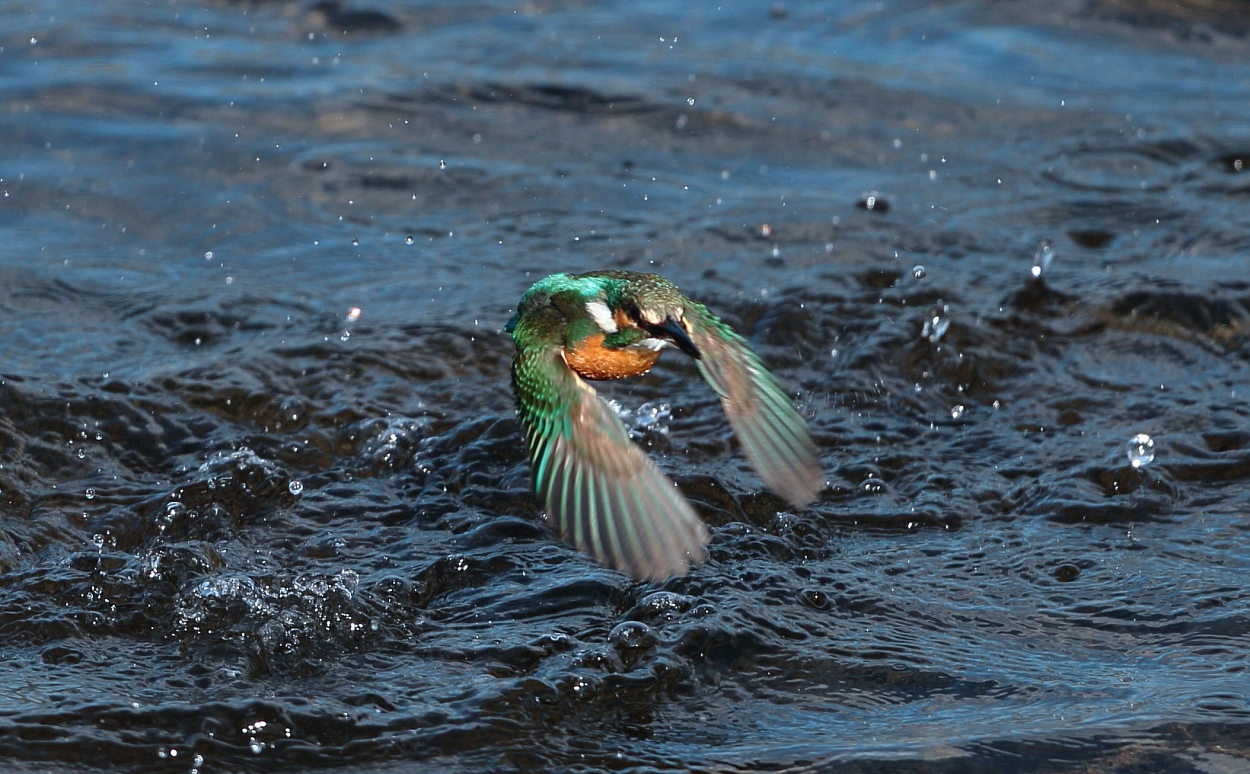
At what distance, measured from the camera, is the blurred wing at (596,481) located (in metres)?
3.23

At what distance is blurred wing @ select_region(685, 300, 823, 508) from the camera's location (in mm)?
3721

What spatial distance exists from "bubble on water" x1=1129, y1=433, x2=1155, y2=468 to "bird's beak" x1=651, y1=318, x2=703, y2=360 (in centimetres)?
208

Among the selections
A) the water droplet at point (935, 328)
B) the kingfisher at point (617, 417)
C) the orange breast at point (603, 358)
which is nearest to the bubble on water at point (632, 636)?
the kingfisher at point (617, 417)

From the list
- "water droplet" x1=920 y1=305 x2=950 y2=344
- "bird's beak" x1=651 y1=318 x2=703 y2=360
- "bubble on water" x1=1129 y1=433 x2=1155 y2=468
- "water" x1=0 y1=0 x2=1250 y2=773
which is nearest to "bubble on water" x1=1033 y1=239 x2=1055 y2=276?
"water" x1=0 y1=0 x2=1250 y2=773

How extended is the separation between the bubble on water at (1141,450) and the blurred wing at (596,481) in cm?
199

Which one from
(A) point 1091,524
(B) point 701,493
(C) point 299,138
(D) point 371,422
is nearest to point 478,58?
(C) point 299,138

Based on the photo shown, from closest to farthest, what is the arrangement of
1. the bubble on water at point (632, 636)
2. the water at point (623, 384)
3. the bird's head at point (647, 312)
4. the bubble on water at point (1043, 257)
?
the bird's head at point (647, 312) < the water at point (623, 384) < the bubble on water at point (632, 636) < the bubble on water at point (1043, 257)

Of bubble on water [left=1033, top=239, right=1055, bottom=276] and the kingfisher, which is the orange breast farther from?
bubble on water [left=1033, top=239, right=1055, bottom=276]

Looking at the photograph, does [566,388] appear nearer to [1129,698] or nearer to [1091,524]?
[1129,698]

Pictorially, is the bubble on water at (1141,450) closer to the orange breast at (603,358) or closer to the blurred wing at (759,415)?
the blurred wing at (759,415)

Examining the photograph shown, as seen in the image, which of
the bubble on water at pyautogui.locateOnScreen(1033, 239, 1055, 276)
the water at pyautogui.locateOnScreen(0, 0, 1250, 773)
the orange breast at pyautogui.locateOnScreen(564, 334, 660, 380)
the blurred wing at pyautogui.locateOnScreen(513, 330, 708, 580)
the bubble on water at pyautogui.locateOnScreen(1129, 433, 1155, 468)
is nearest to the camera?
the blurred wing at pyautogui.locateOnScreen(513, 330, 708, 580)

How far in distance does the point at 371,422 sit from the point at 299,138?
2690mm

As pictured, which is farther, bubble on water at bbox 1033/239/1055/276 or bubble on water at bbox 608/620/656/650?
bubble on water at bbox 1033/239/1055/276

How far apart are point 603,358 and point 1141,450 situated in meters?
2.20
